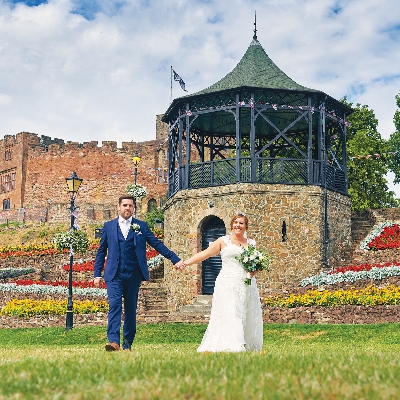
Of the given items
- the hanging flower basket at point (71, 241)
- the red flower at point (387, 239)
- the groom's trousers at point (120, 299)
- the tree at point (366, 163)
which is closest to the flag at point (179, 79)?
the tree at point (366, 163)

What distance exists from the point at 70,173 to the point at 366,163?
29.2 m

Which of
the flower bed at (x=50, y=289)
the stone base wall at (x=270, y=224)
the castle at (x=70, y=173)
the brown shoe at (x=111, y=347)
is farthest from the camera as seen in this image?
the castle at (x=70, y=173)

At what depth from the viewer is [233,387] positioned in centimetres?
532

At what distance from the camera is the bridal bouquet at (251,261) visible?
9.52 m

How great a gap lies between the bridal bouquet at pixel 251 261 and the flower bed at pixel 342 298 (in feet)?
28.6

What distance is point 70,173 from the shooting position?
56438 mm

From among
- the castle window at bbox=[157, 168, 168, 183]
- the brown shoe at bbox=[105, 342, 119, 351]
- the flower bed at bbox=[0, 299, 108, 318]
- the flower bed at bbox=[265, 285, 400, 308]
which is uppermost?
the castle window at bbox=[157, 168, 168, 183]

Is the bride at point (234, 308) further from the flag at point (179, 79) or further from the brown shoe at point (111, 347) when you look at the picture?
the flag at point (179, 79)

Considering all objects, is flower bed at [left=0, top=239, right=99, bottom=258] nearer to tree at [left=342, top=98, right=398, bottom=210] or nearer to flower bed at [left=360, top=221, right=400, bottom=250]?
tree at [left=342, top=98, right=398, bottom=210]

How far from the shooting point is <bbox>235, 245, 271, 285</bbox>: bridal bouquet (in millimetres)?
9516

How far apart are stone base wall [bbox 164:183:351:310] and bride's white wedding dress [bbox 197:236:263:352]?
13.0 meters

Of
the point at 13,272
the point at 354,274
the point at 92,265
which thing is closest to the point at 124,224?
the point at 354,274

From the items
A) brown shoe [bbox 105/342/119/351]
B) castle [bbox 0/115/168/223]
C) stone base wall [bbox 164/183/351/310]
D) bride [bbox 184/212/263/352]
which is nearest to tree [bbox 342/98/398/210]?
stone base wall [bbox 164/183/351/310]

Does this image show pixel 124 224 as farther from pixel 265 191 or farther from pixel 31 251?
pixel 31 251
